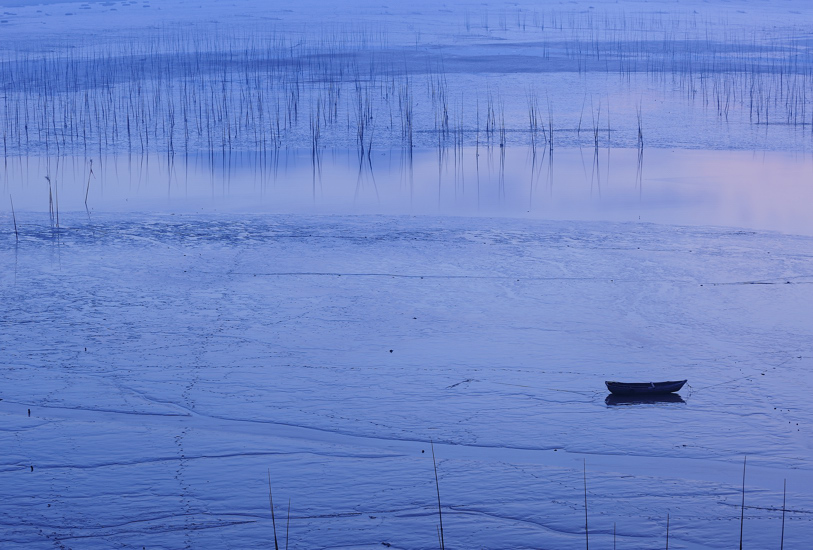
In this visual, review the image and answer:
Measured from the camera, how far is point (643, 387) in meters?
4.96

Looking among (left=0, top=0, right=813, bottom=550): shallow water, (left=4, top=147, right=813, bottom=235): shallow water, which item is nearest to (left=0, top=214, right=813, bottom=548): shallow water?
(left=0, top=0, right=813, bottom=550): shallow water

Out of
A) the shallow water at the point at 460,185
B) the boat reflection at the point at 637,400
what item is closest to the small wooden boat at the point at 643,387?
the boat reflection at the point at 637,400

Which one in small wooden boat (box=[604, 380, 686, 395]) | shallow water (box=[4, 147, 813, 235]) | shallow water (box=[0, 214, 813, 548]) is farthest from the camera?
shallow water (box=[4, 147, 813, 235])

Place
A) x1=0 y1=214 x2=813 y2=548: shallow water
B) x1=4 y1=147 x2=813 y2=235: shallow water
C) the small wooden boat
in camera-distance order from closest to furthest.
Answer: x1=0 y1=214 x2=813 y2=548: shallow water, the small wooden boat, x1=4 y1=147 x2=813 y2=235: shallow water

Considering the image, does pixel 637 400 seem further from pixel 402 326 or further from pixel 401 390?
pixel 402 326

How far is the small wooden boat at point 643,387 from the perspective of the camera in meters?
4.93

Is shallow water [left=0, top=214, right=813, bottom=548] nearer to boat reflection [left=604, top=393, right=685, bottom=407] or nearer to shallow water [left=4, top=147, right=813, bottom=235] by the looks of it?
boat reflection [left=604, top=393, right=685, bottom=407]

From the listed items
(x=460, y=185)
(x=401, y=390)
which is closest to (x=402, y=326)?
(x=401, y=390)

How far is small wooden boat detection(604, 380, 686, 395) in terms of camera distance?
493cm

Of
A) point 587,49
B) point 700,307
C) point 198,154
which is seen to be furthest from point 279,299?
point 587,49

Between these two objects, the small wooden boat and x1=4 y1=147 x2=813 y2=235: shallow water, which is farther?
x1=4 y1=147 x2=813 y2=235: shallow water

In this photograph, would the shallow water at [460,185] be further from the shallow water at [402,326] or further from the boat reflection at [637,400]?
the boat reflection at [637,400]

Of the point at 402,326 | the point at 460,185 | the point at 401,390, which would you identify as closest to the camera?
the point at 401,390

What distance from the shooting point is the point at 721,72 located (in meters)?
21.6
